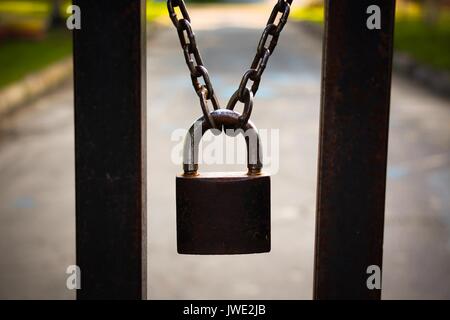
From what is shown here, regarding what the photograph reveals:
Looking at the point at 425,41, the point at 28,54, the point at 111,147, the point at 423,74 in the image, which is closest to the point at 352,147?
the point at 111,147

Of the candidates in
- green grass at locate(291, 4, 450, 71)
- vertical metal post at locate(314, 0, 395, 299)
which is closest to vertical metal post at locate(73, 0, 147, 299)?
vertical metal post at locate(314, 0, 395, 299)

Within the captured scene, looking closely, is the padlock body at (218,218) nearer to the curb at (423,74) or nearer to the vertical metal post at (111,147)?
the vertical metal post at (111,147)

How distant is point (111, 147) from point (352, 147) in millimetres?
381

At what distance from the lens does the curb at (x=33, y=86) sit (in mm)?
8250

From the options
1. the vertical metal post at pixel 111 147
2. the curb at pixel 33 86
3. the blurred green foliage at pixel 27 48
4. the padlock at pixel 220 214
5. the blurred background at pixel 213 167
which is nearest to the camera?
the vertical metal post at pixel 111 147

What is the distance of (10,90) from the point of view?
8.55 meters

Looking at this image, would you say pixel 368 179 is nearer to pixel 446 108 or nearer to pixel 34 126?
pixel 34 126

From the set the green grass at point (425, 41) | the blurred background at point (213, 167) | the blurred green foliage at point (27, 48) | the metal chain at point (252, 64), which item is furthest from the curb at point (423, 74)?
the metal chain at point (252, 64)

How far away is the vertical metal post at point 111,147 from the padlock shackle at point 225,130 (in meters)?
0.11

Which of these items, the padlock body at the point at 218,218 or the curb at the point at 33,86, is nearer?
the padlock body at the point at 218,218

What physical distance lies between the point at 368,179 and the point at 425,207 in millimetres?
3602

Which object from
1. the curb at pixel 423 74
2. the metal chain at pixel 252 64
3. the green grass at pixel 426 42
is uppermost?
the green grass at pixel 426 42

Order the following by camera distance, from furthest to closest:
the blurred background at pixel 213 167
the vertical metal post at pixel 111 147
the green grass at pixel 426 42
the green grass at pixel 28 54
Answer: the green grass at pixel 426 42, the green grass at pixel 28 54, the blurred background at pixel 213 167, the vertical metal post at pixel 111 147

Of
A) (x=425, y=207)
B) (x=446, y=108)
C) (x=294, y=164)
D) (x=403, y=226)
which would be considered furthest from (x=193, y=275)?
(x=446, y=108)
